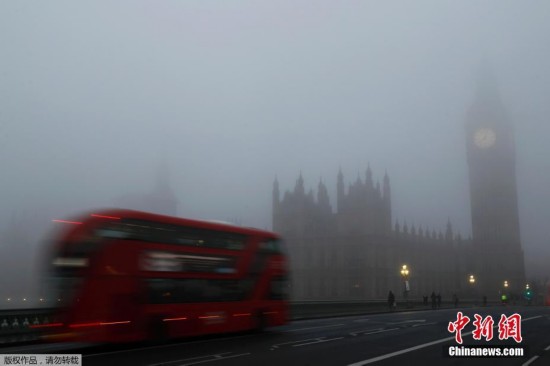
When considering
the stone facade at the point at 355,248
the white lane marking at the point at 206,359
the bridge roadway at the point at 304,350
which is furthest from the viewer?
the stone facade at the point at 355,248

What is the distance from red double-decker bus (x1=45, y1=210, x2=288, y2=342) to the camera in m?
14.8

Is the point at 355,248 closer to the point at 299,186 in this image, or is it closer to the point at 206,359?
the point at 299,186

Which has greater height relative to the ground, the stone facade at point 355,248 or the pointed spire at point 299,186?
the pointed spire at point 299,186

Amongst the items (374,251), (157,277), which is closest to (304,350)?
(157,277)

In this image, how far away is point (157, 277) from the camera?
16.7m

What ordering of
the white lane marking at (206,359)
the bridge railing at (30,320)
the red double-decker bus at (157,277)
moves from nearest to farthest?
1. the white lane marking at (206,359)
2. the red double-decker bus at (157,277)
3. the bridge railing at (30,320)

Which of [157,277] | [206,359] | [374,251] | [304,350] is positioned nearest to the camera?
[206,359]

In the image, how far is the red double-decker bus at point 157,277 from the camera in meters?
14.8

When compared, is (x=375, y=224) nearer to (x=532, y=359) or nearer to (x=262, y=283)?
(x=262, y=283)

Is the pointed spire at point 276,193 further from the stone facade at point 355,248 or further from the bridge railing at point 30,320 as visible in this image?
the bridge railing at point 30,320

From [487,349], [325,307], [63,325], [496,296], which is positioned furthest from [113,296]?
[496,296]

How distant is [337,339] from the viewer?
746 inches

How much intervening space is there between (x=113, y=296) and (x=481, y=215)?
118457 mm

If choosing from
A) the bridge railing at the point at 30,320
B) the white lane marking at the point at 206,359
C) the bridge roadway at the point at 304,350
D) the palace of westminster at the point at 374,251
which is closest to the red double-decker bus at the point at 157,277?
the bridge roadway at the point at 304,350
